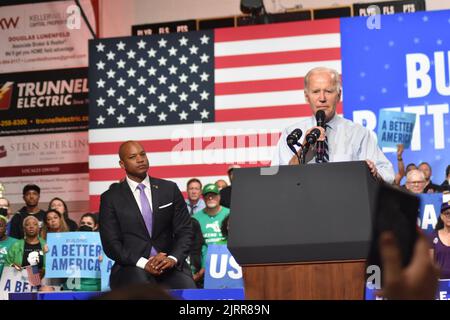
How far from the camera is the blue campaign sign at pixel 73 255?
7301 millimetres

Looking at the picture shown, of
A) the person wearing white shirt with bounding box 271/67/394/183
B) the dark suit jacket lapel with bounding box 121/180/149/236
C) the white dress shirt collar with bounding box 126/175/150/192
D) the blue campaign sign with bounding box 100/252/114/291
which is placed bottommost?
the blue campaign sign with bounding box 100/252/114/291

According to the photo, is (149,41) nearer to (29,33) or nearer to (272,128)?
(272,128)

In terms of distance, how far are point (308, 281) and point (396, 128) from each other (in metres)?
6.12

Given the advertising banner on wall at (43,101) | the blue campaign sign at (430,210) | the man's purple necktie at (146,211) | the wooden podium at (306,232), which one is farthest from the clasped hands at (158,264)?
the advertising banner on wall at (43,101)

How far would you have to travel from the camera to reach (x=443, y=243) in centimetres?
666

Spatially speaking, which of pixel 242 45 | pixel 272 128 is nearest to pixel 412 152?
pixel 272 128

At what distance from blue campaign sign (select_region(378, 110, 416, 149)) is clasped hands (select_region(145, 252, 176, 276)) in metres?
4.66

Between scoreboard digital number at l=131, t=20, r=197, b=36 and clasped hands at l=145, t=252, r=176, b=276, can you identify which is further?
scoreboard digital number at l=131, t=20, r=197, b=36

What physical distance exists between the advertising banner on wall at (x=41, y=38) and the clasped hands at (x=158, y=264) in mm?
8608

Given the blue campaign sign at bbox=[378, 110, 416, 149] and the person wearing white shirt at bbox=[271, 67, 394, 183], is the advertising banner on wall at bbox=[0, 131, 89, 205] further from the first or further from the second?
the person wearing white shirt at bbox=[271, 67, 394, 183]

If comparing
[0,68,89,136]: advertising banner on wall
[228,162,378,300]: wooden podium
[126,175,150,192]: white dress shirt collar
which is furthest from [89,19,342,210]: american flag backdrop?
[228,162,378,300]: wooden podium

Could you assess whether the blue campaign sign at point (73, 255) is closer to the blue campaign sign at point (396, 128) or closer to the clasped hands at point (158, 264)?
the clasped hands at point (158, 264)

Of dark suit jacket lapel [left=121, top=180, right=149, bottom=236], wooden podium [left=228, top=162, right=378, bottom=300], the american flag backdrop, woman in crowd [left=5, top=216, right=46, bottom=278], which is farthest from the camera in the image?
the american flag backdrop

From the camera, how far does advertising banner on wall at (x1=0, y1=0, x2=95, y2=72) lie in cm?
1321
